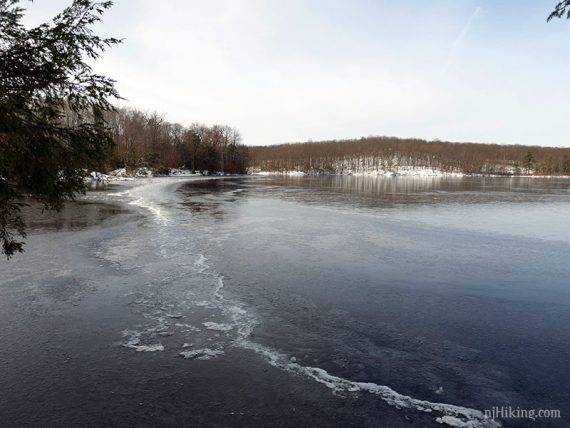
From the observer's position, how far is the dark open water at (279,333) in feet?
17.9

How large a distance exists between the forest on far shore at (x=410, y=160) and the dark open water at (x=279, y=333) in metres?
146

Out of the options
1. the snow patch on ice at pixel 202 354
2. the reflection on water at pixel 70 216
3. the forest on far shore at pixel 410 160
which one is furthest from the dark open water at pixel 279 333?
the forest on far shore at pixel 410 160

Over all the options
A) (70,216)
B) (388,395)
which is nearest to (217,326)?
(388,395)

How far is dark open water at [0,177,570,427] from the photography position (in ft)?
17.9

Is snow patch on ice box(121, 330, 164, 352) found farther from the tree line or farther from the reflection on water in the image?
the tree line

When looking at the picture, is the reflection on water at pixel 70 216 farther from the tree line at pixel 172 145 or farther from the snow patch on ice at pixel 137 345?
the tree line at pixel 172 145

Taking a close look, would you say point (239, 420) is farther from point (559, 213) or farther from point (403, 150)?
point (403, 150)

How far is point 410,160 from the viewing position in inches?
7141

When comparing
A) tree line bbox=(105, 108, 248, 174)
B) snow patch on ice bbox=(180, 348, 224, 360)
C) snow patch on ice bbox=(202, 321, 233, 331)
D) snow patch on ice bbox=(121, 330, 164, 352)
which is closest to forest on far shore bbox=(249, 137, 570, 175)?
tree line bbox=(105, 108, 248, 174)

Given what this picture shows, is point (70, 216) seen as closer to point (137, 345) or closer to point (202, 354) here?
point (137, 345)

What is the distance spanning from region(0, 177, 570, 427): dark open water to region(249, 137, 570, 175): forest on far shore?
478ft

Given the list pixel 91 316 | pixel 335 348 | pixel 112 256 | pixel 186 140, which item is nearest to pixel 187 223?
pixel 112 256

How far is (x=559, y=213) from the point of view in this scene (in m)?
26.5

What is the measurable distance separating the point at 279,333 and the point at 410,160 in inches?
7262
